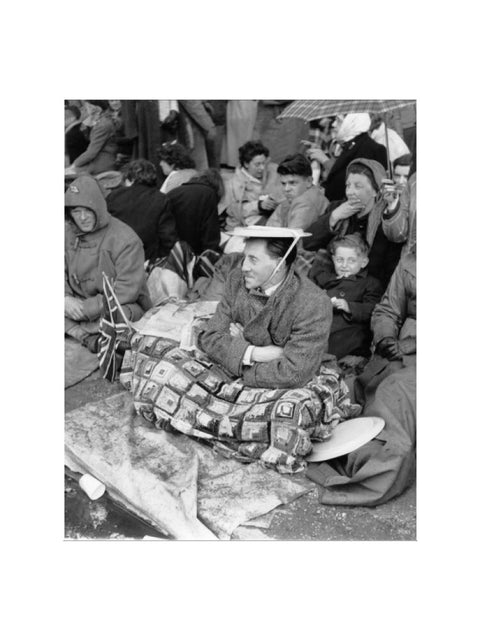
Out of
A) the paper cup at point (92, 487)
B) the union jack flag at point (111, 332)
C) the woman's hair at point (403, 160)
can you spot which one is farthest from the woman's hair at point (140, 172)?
the paper cup at point (92, 487)

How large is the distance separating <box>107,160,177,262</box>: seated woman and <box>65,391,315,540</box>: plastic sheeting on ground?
4.48 feet

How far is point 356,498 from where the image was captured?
6156mm

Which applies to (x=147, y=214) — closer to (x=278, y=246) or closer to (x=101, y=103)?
(x=101, y=103)

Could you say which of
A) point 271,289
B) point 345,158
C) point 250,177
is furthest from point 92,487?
point 345,158

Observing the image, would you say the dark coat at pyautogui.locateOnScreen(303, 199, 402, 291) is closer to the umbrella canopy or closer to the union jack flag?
the umbrella canopy

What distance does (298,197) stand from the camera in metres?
7.27

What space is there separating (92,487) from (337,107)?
278cm

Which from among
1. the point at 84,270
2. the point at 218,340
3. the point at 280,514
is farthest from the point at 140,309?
the point at 280,514

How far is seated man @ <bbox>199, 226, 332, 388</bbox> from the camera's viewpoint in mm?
6277

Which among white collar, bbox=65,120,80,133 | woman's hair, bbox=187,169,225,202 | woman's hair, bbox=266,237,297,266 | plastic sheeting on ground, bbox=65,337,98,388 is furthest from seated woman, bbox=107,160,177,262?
woman's hair, bbox=266,237,297,266

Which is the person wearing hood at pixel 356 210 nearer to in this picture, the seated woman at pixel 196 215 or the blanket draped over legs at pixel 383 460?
the seated woman at pixel 196 215
